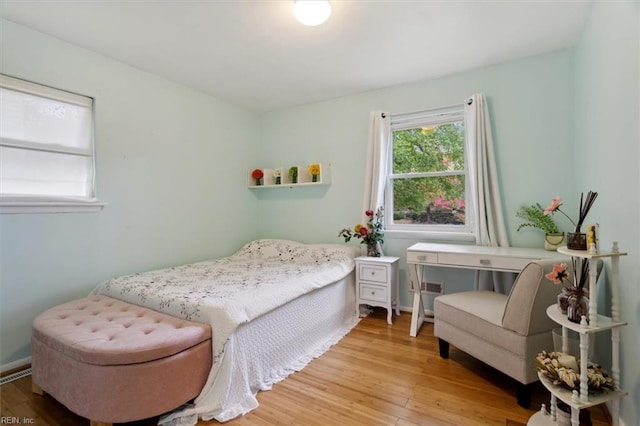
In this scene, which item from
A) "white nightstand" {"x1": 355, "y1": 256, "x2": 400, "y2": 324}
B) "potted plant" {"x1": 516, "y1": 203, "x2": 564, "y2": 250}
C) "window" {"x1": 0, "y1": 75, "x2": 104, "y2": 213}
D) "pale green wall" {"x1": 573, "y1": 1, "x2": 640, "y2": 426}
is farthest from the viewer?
"white nightstand" {"x1": 355, "y1": 256, "x2": 400, "y2": 324}

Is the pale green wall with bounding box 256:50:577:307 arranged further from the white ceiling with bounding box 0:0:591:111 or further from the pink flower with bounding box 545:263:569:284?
the pink flower with bounding box 545:263:569:284

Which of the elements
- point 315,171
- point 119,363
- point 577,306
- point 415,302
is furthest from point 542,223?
point 119,363

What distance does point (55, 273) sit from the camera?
225cm

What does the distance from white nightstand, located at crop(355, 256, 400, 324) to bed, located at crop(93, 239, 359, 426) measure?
0.38ft

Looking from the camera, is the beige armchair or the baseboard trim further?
the baseboard trim

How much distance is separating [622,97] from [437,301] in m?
1.58

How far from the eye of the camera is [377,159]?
10.5 ft

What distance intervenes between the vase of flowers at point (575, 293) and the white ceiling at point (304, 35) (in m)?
1.68

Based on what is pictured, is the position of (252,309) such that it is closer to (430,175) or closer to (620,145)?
(620,145)

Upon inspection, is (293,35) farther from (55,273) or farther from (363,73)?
(55,273)

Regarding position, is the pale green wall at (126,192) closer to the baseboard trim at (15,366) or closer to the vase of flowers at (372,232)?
the baseboard trim at (15,366)

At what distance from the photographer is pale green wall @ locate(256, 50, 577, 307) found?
2529 millimetres

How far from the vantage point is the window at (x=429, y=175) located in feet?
9.85

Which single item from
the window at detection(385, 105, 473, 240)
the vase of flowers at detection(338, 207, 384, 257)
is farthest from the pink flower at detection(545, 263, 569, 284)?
the vase of flowers at detection(338, 207, 384, 257)
